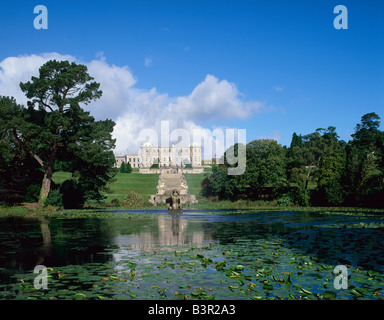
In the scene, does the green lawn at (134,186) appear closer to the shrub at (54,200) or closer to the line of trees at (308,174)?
the line of trees at (308,174)

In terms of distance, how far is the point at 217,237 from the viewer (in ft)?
55.7

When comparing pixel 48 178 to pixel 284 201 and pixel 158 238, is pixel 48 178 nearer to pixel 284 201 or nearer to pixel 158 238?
pixel 284 201

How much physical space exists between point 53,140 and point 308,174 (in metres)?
47.8

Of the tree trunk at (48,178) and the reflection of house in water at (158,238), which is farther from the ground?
the tree trunk at (48,178)

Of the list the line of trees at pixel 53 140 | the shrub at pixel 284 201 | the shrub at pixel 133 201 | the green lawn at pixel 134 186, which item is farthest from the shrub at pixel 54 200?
the shrub at pixel 284 201

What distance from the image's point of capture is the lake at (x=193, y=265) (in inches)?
311

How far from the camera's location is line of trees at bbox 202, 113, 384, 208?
135 feet

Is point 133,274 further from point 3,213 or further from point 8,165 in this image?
point 8,165

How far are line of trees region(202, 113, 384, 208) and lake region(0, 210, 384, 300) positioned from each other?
24716mm

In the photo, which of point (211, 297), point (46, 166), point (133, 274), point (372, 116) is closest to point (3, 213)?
point (46, 166)

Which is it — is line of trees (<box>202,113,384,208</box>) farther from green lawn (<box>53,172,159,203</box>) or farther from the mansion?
the mansion

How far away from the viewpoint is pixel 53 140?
37688 mm

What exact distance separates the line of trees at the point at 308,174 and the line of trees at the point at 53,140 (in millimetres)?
18386

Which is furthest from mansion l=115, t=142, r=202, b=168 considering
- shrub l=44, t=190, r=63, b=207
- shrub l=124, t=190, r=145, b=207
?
shrub l=44, t=190, r=63, b=207
